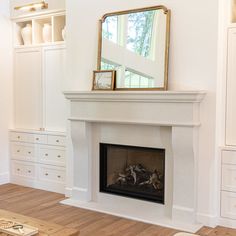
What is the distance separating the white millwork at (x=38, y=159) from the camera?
475 centimetres

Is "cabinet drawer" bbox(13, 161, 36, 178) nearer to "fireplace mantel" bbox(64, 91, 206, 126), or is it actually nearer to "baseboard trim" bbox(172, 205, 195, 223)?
"fireplace mantel" bbox(64, 91, 206, 126)

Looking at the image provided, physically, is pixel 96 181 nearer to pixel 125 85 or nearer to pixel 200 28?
pixel 125 85

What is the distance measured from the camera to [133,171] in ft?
13.6

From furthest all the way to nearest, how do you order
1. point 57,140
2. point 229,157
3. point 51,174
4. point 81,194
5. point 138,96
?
1. point 51,174
2. point 57,140
3. point 81,194
4. point 138,96
5. point 229,157

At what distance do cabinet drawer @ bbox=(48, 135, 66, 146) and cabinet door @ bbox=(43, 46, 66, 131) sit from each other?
0.15 meters

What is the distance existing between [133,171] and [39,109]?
1.70 metres

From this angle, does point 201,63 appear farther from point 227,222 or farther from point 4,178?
point 4,178

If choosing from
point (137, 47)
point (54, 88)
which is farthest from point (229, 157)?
point (54, 88)

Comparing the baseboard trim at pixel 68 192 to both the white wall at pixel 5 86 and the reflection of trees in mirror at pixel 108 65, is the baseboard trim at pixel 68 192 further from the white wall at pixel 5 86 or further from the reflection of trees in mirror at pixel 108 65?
the reflection of trees in mirror at pixel 108 65

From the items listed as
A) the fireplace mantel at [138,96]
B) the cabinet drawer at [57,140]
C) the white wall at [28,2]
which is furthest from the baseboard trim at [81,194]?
the white wall at [28,2]

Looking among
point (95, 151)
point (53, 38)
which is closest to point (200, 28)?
point (95, 151)

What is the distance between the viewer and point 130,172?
164 inches

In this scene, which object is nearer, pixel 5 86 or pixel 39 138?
pixel 39 138

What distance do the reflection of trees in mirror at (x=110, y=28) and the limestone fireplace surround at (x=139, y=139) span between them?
2.12ft
